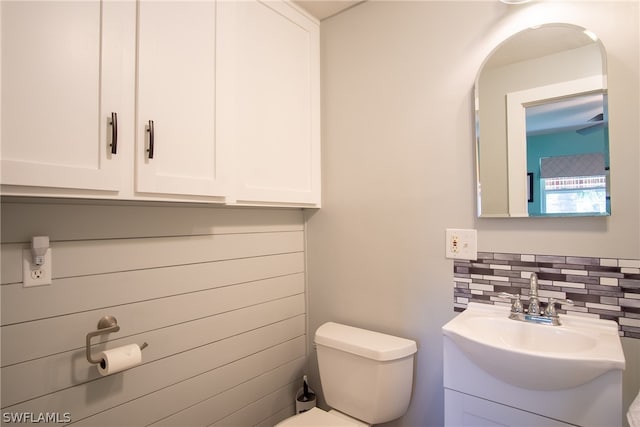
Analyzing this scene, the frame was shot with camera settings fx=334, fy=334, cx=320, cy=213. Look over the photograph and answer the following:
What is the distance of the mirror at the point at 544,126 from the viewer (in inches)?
45.5

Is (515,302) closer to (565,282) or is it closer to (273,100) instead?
(565,282)

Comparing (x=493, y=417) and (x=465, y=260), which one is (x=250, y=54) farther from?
(x=493, y=417)

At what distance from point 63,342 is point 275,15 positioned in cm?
157

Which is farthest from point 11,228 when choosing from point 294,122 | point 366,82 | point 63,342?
point 366,82

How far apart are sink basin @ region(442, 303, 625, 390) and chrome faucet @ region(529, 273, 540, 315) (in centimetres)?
5

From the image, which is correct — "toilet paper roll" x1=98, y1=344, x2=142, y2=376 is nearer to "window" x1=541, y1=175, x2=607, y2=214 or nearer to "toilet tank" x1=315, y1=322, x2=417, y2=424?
"toilet tank" x1=315, y1=322, x2=417, y2=424

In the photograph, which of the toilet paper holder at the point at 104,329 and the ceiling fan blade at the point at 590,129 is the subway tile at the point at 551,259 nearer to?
the ceiling fan blade at the point at 590,129

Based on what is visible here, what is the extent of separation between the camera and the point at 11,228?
0.98 meters

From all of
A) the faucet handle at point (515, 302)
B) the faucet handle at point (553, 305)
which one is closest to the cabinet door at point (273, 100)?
the faucet handle at point (515, 302)

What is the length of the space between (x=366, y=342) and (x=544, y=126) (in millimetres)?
1119

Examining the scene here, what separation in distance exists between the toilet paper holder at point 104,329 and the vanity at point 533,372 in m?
1.09

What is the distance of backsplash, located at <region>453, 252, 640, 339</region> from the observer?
1101mm

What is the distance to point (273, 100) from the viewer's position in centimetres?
157

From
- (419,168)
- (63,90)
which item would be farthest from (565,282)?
(63,90)
